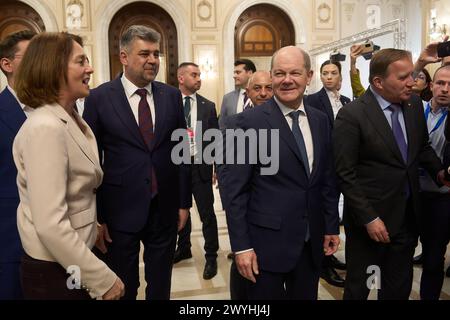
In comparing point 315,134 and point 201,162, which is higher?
point 315,134

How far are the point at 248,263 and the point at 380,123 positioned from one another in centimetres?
110

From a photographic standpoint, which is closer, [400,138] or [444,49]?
[400,138]

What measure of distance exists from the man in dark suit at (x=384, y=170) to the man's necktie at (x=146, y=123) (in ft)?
3.52

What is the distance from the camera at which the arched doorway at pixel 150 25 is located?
11031mm

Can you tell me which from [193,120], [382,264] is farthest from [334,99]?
[382,264]

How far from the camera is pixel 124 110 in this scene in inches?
90.9

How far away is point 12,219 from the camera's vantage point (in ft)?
6.18

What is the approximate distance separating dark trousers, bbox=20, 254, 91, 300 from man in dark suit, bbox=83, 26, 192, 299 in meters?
0.78

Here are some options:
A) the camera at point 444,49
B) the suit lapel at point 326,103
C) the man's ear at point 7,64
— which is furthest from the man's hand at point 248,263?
the suit lapel at point 326,103

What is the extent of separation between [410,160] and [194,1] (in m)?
9.79

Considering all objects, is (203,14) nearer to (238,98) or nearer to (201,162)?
(238,98)

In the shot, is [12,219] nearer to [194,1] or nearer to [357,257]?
[357,257]

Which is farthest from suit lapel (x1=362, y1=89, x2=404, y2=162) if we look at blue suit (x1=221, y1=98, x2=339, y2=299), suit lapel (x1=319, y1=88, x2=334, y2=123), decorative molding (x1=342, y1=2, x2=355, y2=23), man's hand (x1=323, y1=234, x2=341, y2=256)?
decorative molding (x1=342, y1=2, x2=355, y2=23)

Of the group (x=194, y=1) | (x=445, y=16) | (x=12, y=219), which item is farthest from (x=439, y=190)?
(x=194, y=1)
